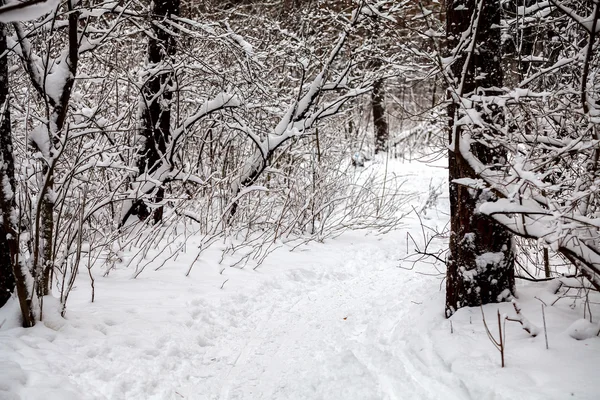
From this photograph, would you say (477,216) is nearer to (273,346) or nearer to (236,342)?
(273,346)

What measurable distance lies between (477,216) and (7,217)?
3399 millimetres

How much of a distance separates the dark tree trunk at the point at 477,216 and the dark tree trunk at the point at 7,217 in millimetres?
3144

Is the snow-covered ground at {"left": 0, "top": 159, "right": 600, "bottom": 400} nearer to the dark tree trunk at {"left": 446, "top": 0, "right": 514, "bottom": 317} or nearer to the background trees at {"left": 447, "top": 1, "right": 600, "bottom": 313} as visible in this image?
the dark tree trunk at {"left": 446, "top": 0, "right": 514, "bottom": 317}

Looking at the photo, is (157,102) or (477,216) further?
(157,102)

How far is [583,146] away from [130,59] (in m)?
6.59

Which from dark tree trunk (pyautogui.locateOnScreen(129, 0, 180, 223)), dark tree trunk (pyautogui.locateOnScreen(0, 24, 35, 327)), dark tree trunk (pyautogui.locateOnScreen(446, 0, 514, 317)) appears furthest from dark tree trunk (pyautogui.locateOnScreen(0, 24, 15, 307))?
dark tree trunk (pyautogui.locateOnScreen(446, 0, 514, 317))

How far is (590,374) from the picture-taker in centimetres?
250

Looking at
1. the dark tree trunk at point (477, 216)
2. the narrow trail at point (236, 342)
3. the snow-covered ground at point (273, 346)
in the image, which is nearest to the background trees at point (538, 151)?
the dark tree trunk at point (477, 216)

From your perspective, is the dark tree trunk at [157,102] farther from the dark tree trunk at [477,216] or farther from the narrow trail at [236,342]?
the dark tree trunk at [477,216]

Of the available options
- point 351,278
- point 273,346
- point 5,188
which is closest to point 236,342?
point 273,346

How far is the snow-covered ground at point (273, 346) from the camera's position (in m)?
2.66

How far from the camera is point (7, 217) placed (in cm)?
289

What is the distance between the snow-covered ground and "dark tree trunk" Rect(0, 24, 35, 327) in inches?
7.4

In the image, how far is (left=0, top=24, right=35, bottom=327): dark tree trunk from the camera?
2.85 m
